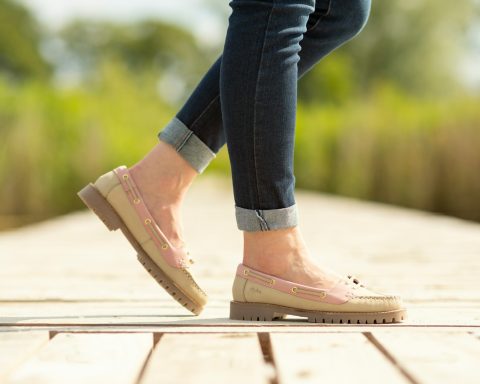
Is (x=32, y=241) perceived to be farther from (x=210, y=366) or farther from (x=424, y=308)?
Answer: (x=210, y=366)

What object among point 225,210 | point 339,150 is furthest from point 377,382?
point 339,150

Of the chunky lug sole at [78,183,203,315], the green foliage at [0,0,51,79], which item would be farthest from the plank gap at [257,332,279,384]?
the green foliage at [0,0,51,79]

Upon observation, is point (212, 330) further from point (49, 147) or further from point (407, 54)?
point (407, 54)

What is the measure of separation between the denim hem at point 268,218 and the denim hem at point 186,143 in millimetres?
163

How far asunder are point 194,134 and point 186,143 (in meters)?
0.02

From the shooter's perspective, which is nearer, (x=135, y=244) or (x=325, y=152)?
(x=135, y=244)

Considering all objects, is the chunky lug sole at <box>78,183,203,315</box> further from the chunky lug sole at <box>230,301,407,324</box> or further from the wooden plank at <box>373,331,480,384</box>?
the wooden plank at <box>373,331,480,384</box>

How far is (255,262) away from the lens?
4.38 ft

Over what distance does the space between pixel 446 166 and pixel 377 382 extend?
20.1 feet

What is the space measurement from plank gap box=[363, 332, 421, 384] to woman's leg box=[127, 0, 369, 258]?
0.42m

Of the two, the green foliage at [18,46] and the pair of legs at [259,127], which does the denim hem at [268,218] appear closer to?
the pair of legs at [259,127]

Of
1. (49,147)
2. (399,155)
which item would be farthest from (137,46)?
(49,147)

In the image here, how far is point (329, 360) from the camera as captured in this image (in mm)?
966

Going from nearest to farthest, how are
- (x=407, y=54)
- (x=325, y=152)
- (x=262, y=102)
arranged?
(x=262, y=102), (x=325, y=152), (x=407, y=54)
